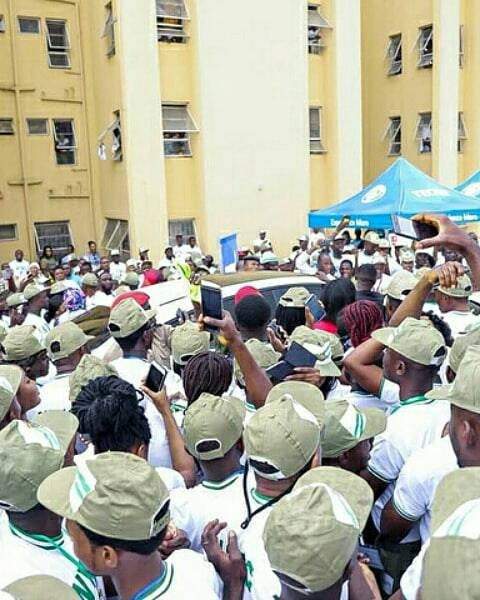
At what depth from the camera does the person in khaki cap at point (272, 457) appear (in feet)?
7.28

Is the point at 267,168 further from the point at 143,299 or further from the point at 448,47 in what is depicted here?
the point at 143,299

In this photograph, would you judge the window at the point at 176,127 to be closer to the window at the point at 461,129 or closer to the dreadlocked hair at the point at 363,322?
the window at the point at 461,129

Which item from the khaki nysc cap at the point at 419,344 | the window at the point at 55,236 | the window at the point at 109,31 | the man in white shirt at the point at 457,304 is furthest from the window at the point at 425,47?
the khaki nysc cap at the point at 419,344

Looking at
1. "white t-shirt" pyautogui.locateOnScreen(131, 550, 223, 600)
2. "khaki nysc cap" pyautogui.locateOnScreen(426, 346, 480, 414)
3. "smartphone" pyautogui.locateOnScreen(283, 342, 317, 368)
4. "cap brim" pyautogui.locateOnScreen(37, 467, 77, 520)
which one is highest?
"khaki nysc cap" pyautogui.locateOnScreen(426, 346, 480, 414)

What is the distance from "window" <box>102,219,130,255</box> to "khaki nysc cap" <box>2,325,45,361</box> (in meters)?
12.2

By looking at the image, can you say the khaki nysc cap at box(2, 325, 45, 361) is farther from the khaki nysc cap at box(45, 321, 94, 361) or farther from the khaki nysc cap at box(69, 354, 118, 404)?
the khaki nysc cap at box(69, 354, 118, 404)

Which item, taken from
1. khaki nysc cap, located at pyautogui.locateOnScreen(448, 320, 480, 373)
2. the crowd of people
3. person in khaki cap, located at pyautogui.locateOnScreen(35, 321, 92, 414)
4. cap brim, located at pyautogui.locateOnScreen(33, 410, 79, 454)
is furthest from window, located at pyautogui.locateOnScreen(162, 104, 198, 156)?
cap brim, located at pyautogui.locateOnScreen(33, 410, 79, 454)

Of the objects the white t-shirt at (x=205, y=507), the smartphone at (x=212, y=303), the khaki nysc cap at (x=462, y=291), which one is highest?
the smartphone at (x=212, y=303)

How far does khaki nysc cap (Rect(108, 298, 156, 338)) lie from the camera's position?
4.13 metres

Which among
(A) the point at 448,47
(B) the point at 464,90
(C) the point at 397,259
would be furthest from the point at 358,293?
(B) the point at 464,90

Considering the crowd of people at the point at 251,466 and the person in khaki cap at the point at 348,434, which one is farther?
the person in khaki cap at the point at 348,434

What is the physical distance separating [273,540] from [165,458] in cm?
173

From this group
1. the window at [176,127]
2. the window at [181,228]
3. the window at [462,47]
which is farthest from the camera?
the window at [462,47]

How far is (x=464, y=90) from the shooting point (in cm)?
2109
